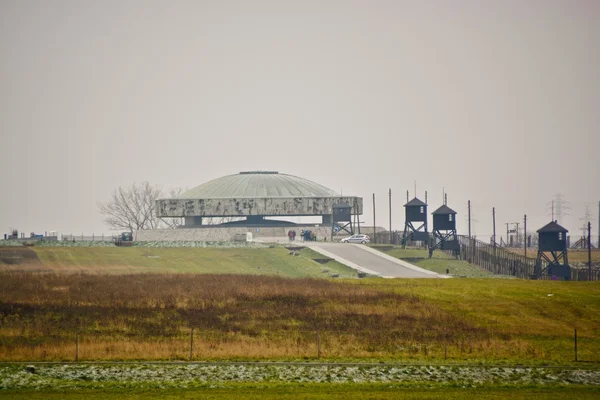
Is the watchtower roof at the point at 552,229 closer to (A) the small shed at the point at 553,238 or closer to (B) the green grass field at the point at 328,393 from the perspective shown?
(A) the small shed at the point at 553,238

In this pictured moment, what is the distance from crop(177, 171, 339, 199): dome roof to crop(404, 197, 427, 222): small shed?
32.0 metres

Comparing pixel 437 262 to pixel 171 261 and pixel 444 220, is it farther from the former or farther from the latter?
pixel 171 261

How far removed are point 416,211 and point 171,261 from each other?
30.0 m

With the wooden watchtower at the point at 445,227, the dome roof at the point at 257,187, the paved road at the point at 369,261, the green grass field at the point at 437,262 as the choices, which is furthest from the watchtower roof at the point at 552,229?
the dome roof at the point at 257,187

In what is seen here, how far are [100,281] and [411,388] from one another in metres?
35.5

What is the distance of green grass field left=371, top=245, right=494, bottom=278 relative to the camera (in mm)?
83250

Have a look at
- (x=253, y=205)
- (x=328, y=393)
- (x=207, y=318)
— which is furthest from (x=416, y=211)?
(x=328, y=393)

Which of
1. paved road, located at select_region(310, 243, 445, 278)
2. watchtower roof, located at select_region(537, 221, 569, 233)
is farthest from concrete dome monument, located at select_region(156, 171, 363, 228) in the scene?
watchtower roof, located at select_region(537, 221, 569, 233)

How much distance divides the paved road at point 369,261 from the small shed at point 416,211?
242 inches

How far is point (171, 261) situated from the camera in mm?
82875

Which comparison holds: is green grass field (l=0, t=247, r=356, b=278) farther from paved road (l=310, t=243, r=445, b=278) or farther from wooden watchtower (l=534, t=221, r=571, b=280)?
wooden watchtower (l=534, t=221, r=571, b=280)

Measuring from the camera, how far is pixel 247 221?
433 feet

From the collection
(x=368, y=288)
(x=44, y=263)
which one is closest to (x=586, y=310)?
(x=368, y=288)

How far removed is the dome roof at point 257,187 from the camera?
132 meters
